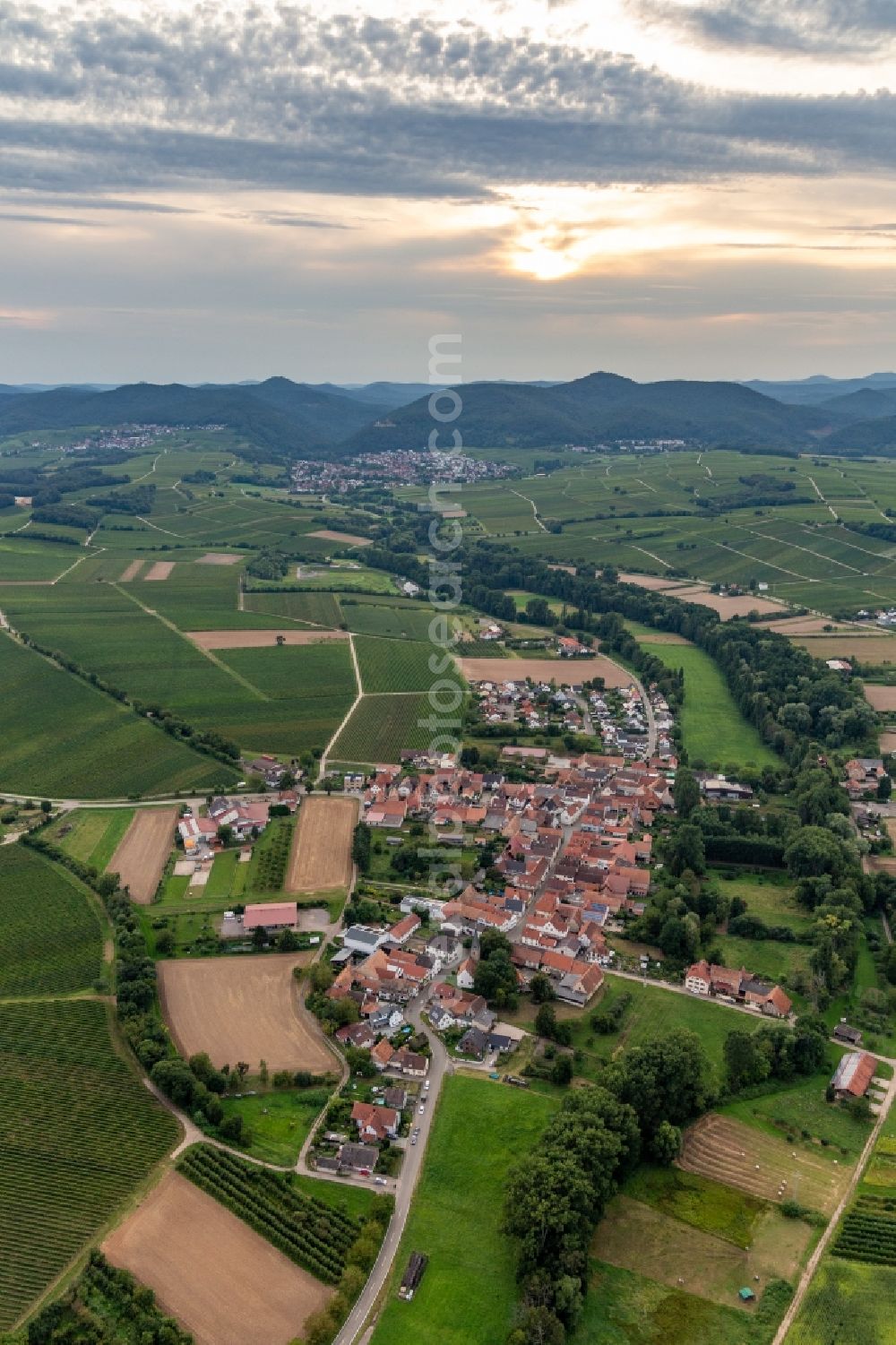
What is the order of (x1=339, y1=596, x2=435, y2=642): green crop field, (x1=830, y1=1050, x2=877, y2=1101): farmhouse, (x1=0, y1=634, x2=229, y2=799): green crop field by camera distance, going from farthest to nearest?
(x1=339, y1=596, x2=435, y2=642): green crop field → (x1=0, y1=634, x2=229, y2=799): green crop field → (x1=830, y1=1050, x2=877, y2=1101): farmhouse

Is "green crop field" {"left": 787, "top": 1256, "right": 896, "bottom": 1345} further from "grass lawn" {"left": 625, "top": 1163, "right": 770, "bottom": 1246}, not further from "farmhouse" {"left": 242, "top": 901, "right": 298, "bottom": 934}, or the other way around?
"farmhouse" {"left": 242, "top": 901, "right": 298, "bottom": 934}

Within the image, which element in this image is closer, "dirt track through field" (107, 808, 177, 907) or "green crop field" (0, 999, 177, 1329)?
"green crop field" (0, 999, 177, 1329)

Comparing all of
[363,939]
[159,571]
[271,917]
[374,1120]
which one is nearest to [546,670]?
[363,939]

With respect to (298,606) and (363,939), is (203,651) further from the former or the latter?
(363,939)

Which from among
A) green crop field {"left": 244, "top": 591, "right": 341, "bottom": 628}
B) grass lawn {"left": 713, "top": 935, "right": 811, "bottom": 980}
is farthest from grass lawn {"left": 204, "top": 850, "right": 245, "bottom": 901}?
green crop field {"left": 244, "top": 591, "right": 341, "bottom": 628}

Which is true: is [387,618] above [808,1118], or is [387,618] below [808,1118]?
below

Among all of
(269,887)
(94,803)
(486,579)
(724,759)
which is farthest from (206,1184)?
(486,579)
